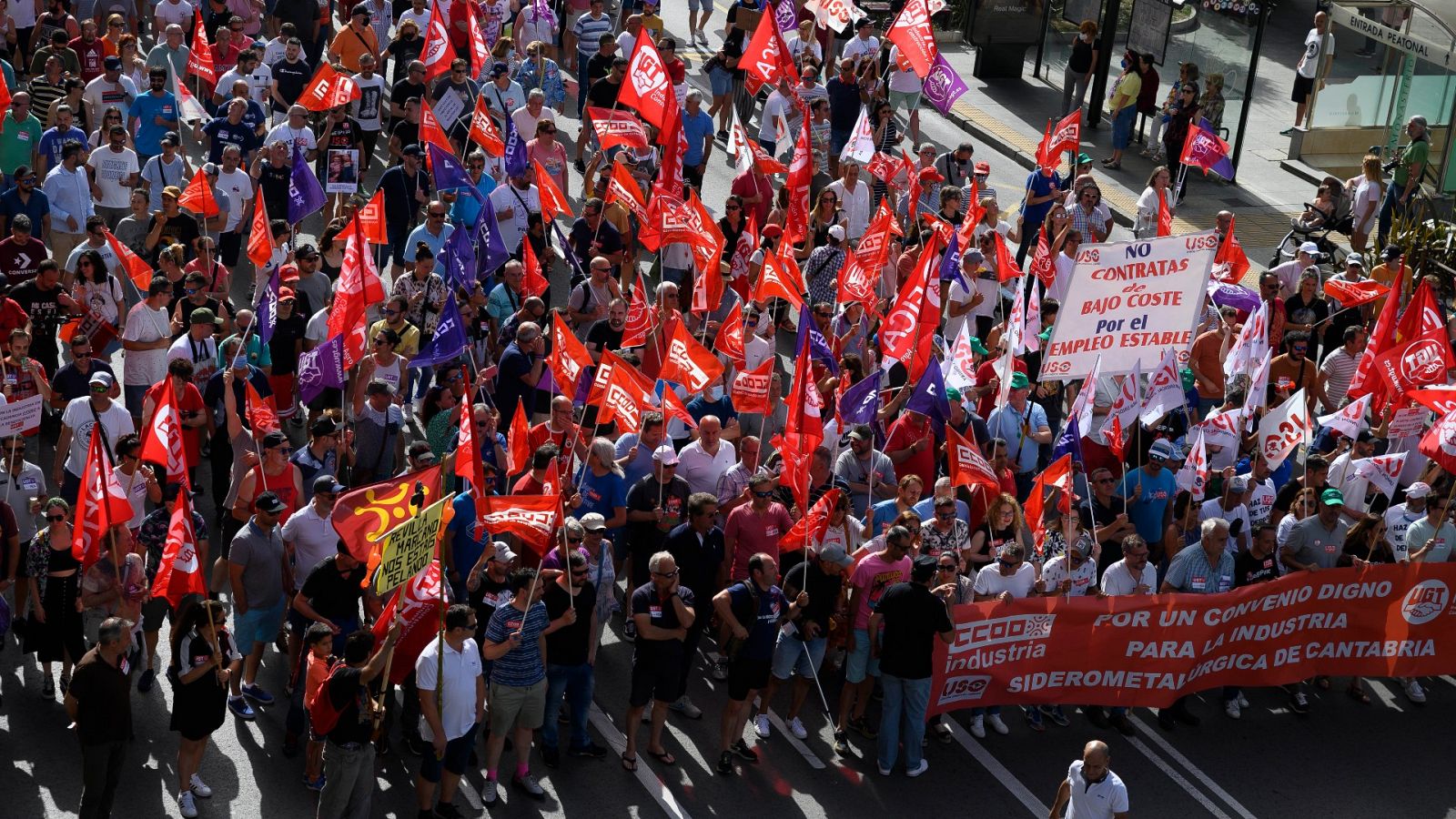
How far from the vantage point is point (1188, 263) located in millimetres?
15258

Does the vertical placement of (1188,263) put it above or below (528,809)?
above

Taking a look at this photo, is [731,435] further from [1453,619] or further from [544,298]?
[1453,619]

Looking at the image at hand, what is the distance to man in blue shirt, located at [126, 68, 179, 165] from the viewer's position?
19234 millimetres

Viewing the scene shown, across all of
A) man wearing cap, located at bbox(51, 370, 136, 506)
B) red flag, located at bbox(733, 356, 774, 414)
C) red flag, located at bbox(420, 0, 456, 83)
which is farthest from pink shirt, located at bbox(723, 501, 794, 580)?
red flag, located at bbox(420, 0, 456, 83)

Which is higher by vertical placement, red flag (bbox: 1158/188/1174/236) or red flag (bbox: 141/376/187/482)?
red flag (bbox: 141/376/187/482)

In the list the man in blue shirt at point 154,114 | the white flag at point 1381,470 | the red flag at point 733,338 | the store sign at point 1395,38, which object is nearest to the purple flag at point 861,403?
the red flag at point 733,338

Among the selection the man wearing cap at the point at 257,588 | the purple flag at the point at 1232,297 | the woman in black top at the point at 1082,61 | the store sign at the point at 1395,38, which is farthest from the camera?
the woman in black top at the point at 1082,61

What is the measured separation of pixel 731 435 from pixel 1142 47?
45.1 ft

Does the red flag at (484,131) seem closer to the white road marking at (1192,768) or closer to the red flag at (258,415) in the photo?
the red flag at (258,415)

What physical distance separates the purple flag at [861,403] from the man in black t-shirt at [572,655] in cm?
357

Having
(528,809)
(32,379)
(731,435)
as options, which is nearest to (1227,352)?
(731,435)

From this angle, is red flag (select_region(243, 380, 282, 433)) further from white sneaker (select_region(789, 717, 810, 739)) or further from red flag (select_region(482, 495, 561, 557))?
white sneaker (select_region(789, 717, 810, 739))

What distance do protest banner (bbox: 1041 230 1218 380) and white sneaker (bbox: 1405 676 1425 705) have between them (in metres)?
3.10

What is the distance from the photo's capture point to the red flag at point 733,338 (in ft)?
50.2
